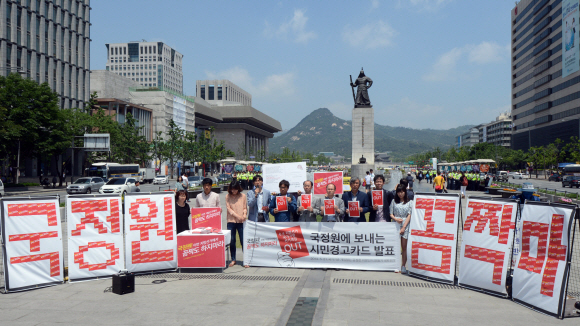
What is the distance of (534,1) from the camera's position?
3915 inches

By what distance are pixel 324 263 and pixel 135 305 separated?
4091 mm

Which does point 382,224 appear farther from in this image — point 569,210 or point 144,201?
point 144,201

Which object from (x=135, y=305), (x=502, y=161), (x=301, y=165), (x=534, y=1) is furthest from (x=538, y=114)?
(x=135, y=305)

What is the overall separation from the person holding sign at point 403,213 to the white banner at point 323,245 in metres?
0.15

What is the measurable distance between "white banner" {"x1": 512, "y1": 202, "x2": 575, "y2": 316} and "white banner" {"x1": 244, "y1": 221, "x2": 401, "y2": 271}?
2.55 metres

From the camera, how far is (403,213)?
9359mm

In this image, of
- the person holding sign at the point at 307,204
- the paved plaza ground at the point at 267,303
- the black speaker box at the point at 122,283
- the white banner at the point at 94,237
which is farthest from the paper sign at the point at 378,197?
the white banner at the point at 94,237

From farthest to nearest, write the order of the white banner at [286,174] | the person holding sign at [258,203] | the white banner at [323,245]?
the white banner at [286,174] < the person holding sign at [258,203] < the white banner at [323,245]

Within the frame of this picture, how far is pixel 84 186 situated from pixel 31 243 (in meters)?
32.0

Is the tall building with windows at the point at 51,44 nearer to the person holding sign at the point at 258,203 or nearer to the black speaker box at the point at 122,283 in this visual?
the person holding sign at the point at 258,203

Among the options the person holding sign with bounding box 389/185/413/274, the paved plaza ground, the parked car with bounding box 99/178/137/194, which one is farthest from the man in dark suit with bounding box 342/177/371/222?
the parked car with bounding box 99/178/137/194

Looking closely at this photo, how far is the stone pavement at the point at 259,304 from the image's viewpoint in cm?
639

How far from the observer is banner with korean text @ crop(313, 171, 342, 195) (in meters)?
12.8

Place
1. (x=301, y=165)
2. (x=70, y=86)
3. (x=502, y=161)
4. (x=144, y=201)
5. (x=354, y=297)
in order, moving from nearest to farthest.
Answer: (x=354, y=297)
(x=144, y=201)
(x=301, y=165)
(x=70, y=86)
(x=502, y=161)
